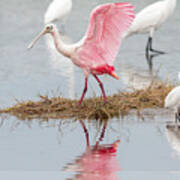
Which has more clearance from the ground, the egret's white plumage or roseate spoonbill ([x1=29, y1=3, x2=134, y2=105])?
roseate spoonbill ([x1=29, y1=3, x2=134, y2=105])

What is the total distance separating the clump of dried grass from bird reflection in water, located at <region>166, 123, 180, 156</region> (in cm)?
82

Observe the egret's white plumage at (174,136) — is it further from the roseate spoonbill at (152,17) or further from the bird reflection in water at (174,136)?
the roseate spoonbill at (152,17)

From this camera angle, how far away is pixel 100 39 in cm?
895

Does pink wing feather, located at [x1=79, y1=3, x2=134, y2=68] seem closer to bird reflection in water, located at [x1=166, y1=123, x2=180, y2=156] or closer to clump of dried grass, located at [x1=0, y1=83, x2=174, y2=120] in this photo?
clump of dried grass, located at [x1=0, y1=83, x2=174, y2=120]

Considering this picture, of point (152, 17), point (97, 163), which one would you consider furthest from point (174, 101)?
point (152, 17)

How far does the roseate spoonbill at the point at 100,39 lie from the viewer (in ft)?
28.6

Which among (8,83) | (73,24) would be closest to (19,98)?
(8,83)

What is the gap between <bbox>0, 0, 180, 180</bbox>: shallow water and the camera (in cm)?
708

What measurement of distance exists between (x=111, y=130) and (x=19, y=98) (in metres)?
2.15

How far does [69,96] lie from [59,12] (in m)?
7.81

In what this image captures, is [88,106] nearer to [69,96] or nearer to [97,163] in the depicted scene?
[69,96]

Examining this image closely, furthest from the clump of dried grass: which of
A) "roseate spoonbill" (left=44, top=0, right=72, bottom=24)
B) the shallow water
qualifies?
"roseate spoonbill" (left=44, top=0, right=72, bottom=24)

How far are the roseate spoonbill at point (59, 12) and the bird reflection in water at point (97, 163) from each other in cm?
1017

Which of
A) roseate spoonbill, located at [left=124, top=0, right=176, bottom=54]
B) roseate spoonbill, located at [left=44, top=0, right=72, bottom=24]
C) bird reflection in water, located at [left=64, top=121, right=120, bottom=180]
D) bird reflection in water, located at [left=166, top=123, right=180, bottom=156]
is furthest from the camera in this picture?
roseate spoonbill, located at [left=44, top=0, right=72, bottom=24]
